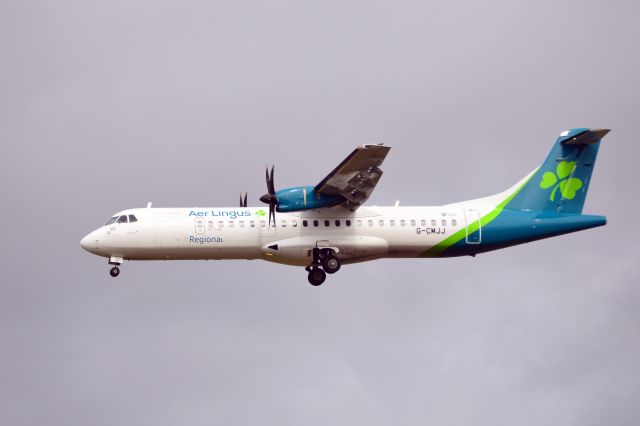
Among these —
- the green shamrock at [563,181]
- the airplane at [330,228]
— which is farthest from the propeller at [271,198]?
the green shamrock at [563,181]

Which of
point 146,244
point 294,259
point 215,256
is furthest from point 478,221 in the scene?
point 146,244

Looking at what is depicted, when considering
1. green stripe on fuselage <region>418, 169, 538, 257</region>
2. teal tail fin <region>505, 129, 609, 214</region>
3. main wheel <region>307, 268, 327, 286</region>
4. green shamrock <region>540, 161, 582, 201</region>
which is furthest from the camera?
green shamrock <region>540, 161, 582, 201</region>

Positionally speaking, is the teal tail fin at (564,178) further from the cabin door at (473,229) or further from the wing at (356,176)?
the wing at (356,176)

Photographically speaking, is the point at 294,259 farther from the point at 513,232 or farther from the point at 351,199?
the point at 513,232

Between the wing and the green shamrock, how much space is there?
7.60 meters

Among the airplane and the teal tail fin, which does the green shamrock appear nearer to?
the teal tail fin

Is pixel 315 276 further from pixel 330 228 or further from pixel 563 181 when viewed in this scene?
pixel 563 181

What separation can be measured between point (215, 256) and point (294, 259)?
2931 millimetres

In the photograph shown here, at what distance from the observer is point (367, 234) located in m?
40.0

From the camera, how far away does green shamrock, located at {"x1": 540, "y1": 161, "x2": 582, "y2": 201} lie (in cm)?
4191

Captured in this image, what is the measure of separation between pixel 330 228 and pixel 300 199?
2159 millimetres

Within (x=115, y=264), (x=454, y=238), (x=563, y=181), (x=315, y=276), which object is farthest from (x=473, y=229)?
(x=115, y=264)

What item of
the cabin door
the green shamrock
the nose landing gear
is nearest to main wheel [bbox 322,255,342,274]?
the cabin door

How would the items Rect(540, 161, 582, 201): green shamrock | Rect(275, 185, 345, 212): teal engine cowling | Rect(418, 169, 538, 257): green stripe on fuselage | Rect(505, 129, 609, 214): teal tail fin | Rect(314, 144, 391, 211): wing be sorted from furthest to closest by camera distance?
Rect(540, 161, 582, 201): green shamrock
Rect(505, 129, 609, 214): teal tail fin
Rect(418, 169, 538, 257): green stripe on fuselage
Rect(275, 185, 345, 212): teal engine cowling
Rect(314, 144, 391, 211): wing
